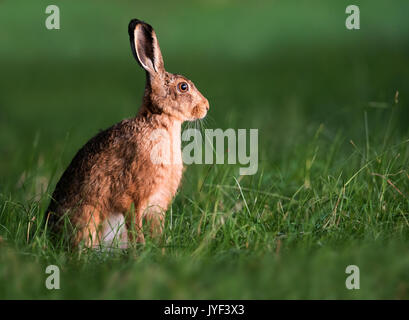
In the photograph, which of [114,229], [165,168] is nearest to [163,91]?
[165,168]

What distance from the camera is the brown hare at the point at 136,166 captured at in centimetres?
521

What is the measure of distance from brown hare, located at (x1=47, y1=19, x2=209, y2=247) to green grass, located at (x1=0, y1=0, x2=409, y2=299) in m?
0.24

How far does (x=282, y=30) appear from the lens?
15523 mm

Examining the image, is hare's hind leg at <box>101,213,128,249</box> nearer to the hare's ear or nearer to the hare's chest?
the hare's chest

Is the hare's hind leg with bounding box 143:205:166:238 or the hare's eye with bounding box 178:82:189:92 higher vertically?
the hare's eye with bounding box 178:82:189:92

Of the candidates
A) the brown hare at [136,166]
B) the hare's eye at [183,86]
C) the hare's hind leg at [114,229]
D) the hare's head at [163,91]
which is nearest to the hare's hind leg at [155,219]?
the brown hare at [136,166]

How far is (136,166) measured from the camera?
5.29 meters

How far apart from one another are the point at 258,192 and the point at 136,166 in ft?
3.25

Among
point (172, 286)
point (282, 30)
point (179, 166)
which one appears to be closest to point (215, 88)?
point (282, 30)

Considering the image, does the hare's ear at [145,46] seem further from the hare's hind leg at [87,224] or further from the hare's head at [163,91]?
the hare's hind leg at [87,224]

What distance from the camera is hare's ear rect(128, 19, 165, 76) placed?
17.3 ft

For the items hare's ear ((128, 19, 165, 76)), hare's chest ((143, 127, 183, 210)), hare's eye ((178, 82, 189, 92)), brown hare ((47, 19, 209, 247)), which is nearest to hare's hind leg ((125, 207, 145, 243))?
brown hare ((47, 19, 209, 247))

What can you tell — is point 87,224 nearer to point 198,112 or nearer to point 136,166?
point 136,166
